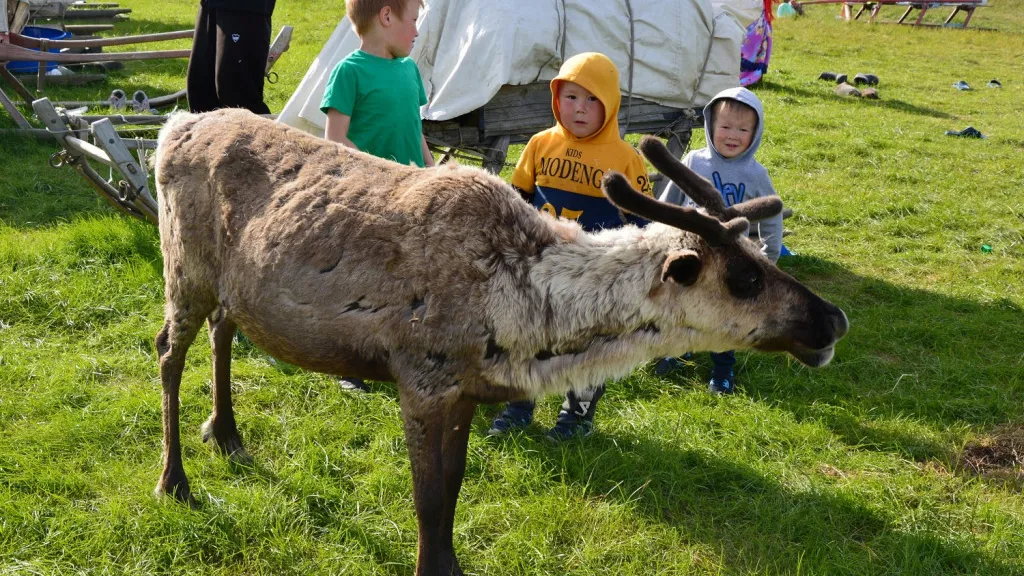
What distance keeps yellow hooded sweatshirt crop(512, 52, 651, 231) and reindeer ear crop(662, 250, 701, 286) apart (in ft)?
3.63

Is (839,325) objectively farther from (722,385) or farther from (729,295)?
(722,385)

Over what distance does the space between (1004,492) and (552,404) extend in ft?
7.90

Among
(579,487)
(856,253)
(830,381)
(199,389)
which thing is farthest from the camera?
(856,253)

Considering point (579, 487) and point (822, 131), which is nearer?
point (579, 487)

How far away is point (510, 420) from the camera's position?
460cm

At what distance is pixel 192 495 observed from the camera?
12.7 feet

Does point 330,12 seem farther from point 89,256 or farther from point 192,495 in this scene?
point 192,495

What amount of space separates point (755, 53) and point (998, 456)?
12.0m

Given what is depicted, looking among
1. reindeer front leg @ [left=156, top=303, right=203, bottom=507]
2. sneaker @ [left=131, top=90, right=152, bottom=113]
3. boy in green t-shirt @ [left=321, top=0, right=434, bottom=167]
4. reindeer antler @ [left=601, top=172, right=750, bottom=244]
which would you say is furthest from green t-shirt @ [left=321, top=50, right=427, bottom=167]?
sneaker @ [left=131, top=90, right=152, bottom=113]

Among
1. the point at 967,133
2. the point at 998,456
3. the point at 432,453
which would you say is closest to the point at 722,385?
the point at 998,456

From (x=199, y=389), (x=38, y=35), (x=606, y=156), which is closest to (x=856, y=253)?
(x=606, y=156)

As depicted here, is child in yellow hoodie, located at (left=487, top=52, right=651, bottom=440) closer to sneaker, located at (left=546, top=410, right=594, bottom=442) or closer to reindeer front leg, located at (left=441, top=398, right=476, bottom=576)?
sneaker, located at (left=546, top=410, right=594, bottom=442)

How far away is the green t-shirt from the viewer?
434 cm

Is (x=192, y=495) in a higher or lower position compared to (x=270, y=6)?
lower
